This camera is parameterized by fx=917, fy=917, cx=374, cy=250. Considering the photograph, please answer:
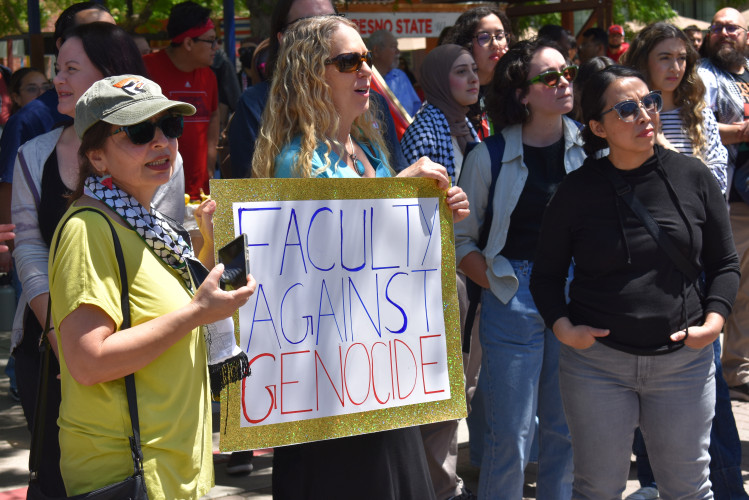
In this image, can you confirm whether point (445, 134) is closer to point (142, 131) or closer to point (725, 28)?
point (142, 131)

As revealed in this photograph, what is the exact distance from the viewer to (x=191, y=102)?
6289 mm

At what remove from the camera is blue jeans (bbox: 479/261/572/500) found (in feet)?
12.7

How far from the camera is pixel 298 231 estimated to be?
2.86m

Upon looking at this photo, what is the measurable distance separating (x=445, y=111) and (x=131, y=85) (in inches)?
90.0

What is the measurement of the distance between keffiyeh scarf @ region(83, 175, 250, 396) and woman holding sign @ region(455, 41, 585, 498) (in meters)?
1.53

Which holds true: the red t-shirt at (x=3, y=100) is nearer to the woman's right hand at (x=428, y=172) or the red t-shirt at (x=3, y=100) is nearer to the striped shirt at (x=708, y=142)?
the woman's right hand at (x=428, y=172)

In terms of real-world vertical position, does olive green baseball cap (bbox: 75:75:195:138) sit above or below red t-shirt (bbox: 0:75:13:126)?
below

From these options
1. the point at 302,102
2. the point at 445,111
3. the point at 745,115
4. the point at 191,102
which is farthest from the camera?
the point at 191,102

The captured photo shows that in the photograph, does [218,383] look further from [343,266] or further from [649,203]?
[649,203]

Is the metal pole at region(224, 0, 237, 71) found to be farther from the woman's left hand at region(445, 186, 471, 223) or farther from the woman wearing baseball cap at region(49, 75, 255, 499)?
the woman wearing baseball cap at region(49, 75, 255, 499)

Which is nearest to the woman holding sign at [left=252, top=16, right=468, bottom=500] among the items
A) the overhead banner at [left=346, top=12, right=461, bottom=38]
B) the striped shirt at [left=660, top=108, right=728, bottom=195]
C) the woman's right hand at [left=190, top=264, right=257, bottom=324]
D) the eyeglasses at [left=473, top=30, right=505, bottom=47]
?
the woman's right hand at [left=190, top=264, right=257, bottom=324]

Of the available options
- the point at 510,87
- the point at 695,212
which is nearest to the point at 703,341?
the point at 695,212

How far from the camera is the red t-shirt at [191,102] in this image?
6.16m

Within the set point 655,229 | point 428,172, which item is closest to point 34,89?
point 428,172
